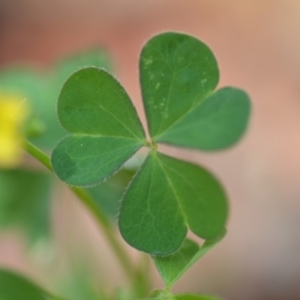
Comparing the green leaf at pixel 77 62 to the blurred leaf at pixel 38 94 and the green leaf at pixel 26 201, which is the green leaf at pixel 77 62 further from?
the green leaf at pixel 26 201

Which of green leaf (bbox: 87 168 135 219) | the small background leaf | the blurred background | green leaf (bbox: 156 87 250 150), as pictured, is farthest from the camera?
the blurred background

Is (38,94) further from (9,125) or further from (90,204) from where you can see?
(90,204)

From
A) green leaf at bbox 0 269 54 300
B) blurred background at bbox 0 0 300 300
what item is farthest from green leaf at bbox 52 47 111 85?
green leaf at bbox 0 269 54 300

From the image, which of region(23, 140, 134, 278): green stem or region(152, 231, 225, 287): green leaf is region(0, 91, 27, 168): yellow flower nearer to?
region(23, 140, 134, 278): green stem

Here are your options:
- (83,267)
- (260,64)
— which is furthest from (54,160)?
(260,64)

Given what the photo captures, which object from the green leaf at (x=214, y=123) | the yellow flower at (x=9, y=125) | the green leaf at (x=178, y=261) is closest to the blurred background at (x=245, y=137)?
the yellow flower at (x=9, y=125)
